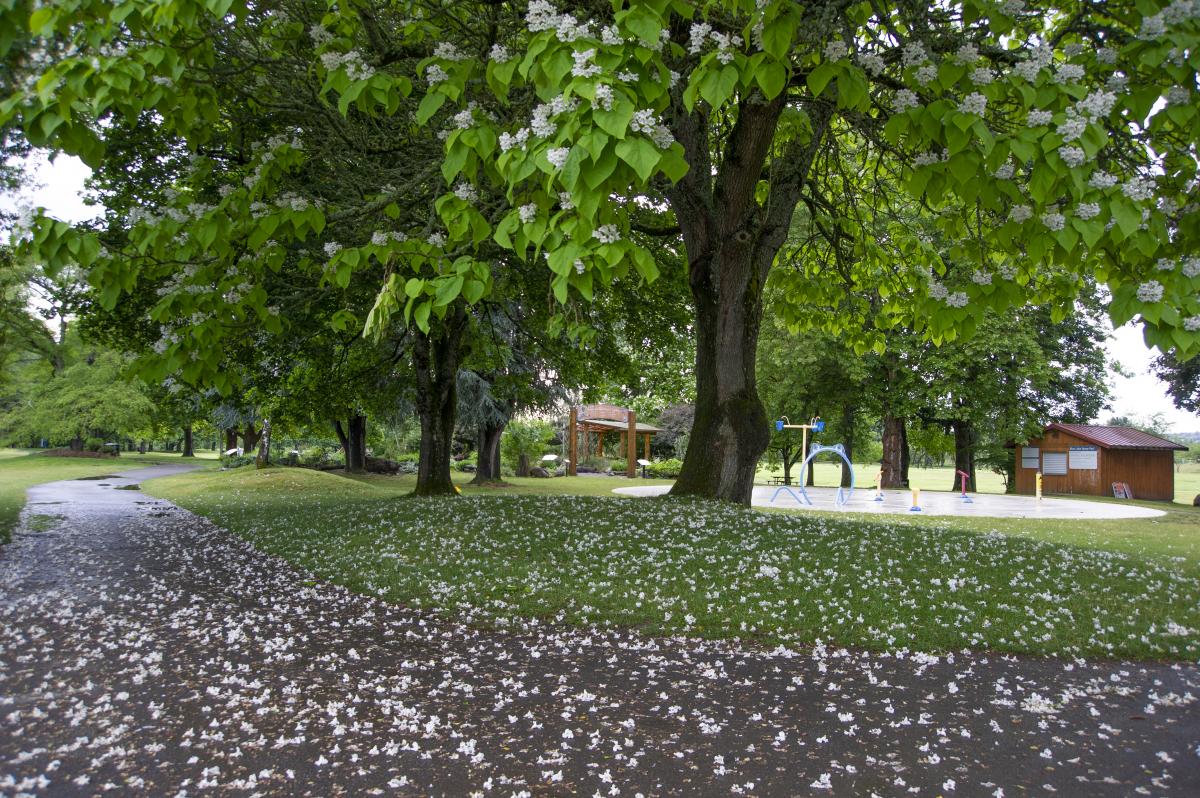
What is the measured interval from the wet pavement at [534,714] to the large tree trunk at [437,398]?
10.8m

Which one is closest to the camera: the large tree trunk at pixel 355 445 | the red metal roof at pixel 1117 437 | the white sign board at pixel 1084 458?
the red metal roof at pixel 1117 437

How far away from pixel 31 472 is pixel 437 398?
106ft

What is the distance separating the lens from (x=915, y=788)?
368 centimetres

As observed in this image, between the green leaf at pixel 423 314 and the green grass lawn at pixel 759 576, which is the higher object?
the green leaf at pixel 423 314

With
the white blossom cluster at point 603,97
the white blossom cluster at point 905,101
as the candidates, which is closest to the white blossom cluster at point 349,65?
the white blossom cluster at point 603,97

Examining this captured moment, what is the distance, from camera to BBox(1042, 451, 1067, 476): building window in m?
35.5

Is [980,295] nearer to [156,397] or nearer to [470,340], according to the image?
[470,340]

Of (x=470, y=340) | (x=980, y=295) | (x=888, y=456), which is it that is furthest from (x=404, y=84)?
(x=888, y=456)

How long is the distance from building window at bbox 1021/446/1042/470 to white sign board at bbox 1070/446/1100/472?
60.1 inches

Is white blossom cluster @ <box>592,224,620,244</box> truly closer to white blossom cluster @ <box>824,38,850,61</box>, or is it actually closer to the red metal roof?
white blossom cluster @ <box>824,38,850,61</box>

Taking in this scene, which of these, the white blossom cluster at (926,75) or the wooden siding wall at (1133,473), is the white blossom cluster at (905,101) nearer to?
the white blossom cluster at (926,75)

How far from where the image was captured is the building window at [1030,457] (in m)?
36.4

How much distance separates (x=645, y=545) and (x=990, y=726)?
470cm

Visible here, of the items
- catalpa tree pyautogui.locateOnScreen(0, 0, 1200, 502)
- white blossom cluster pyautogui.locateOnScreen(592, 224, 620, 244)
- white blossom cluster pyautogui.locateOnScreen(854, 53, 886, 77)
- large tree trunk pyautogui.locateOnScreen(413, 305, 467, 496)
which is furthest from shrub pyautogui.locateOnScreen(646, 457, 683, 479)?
white blossom cluster pyautogui.locateOnScreen(592, 224, 620, 244)
